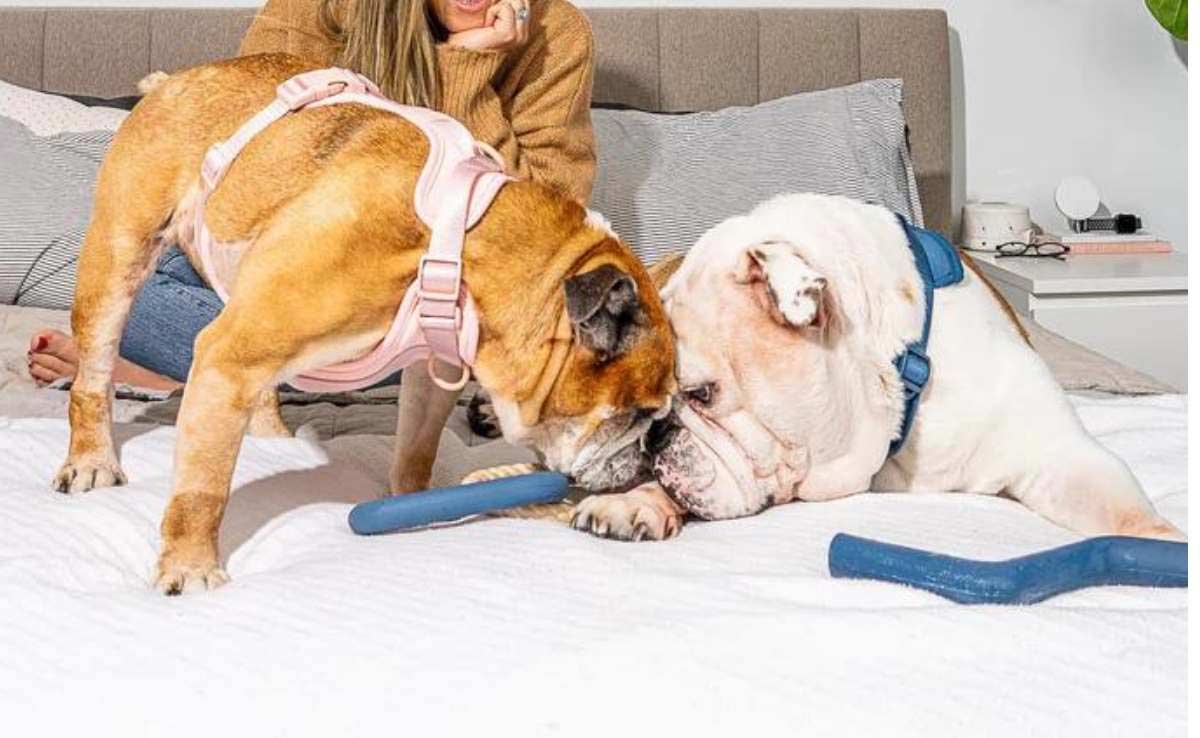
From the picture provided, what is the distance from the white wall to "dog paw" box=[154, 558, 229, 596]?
2.90 m

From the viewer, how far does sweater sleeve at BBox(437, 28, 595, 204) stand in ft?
7.91

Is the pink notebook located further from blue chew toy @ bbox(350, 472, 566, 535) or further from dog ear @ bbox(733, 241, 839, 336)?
blue chew toy @ bbox(350, 472, 566, 535)

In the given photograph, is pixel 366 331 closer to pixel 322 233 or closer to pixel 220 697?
pixel 322 233

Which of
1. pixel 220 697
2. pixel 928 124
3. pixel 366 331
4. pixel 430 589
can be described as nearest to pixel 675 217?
pixel 928 124

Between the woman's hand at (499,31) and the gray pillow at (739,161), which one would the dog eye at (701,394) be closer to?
the woman's hand at (499,31)

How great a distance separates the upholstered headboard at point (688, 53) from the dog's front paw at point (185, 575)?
7.57 feet

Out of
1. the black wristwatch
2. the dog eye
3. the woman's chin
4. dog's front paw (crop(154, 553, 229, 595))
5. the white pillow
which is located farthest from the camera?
the black wristwatch

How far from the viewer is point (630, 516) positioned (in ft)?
4.80

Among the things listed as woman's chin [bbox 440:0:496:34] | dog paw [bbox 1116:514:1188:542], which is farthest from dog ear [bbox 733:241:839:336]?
woman's chin [bbox 440:0:496:34]

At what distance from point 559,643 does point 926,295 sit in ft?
2.31

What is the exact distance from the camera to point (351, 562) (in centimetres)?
133

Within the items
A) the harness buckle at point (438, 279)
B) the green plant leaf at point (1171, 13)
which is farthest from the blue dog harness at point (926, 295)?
the green plant leaf at point (1171, 13)

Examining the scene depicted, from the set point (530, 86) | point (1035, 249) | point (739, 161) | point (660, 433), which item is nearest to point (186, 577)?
point (660, 433)

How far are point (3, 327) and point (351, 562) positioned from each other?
1.68 meters
